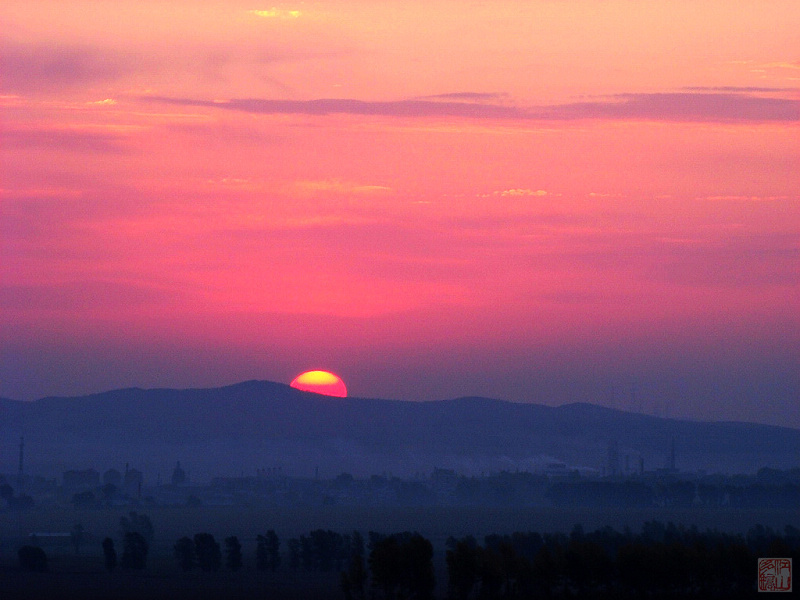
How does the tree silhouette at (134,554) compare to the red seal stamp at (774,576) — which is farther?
the tree silhouette at (134,554)

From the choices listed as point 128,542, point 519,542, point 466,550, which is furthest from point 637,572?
point 128,542

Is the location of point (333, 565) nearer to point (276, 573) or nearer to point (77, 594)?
point (276, 573)

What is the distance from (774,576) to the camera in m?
90.4

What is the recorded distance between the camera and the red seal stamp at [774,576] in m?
90.3

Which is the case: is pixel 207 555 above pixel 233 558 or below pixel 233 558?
above

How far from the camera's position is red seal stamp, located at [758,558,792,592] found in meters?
90.3

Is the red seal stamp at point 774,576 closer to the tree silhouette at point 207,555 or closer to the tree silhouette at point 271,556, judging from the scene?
the tree silhouette at point 271,556

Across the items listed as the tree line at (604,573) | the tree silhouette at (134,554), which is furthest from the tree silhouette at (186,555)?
the tree line at (604,573)

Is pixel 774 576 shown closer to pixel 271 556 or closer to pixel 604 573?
pixel 604 573

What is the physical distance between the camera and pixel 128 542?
13750 centimetres

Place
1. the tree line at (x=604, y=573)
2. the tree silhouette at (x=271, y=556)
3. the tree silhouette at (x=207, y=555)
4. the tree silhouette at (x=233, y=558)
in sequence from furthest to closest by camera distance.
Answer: the tree silhouette at (x=271, y=556)
the tree silhouette at (x=207, y=555)
the tree silhouette at (x=233, y=558)
the tree line at (x=604, y=573)

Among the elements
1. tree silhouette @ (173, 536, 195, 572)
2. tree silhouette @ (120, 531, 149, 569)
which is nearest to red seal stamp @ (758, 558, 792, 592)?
tree silhouette @ (173, 536, 195, 572)

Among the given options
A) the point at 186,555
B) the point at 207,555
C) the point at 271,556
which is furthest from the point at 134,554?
the point at 271,556

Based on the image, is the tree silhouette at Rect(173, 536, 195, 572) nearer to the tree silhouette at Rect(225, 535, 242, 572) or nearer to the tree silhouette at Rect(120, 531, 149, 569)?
the tree silhouette at Rect(225, 535, 242, 572)
